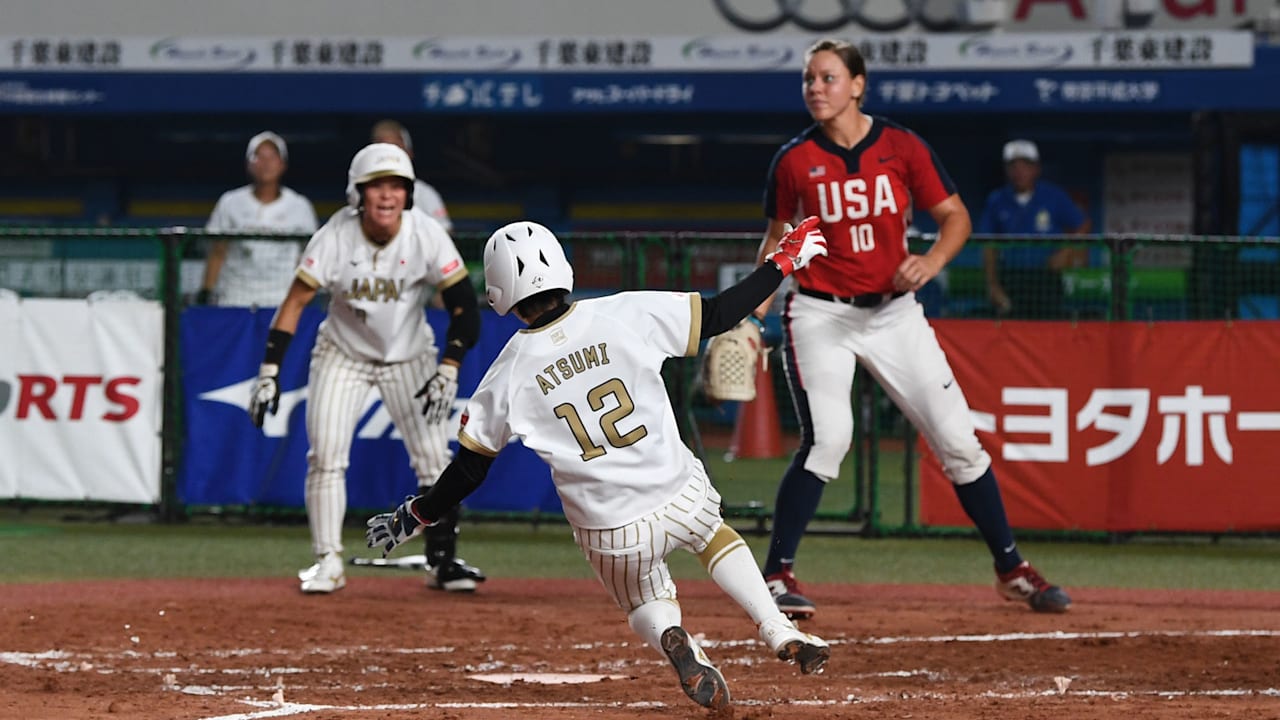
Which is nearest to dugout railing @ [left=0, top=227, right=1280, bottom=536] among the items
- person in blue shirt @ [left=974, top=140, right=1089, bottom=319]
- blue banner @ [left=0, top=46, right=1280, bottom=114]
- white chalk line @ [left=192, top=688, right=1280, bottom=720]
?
person in blue shirt @ [left=974, top=140, right=1089, bottom=319]

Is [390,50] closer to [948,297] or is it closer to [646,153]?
[646,153]

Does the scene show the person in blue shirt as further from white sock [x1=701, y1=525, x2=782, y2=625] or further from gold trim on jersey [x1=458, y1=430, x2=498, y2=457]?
gold trim on jersey [x1=458, y1=430, x2=498, y2=457]

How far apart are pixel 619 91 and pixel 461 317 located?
31.1 feet

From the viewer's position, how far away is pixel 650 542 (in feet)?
18.9

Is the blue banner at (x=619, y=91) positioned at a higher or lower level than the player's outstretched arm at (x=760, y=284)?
higher

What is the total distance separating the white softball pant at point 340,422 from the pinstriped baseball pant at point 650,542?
3115mm

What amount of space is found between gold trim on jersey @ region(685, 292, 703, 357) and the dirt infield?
1.07 meters

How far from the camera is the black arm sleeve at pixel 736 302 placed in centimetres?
591

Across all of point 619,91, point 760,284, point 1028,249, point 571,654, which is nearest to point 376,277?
point 571,654

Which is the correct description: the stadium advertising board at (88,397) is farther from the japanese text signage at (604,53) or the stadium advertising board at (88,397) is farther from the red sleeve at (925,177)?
the japanese text signage at (604,53)

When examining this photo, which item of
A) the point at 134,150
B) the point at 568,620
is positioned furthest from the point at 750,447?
the point at 134,150

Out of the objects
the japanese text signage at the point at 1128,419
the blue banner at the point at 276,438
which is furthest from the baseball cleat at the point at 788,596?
the blue banner at the point at 276,438

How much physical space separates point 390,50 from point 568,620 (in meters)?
11.3

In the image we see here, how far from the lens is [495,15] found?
18.5 metres
